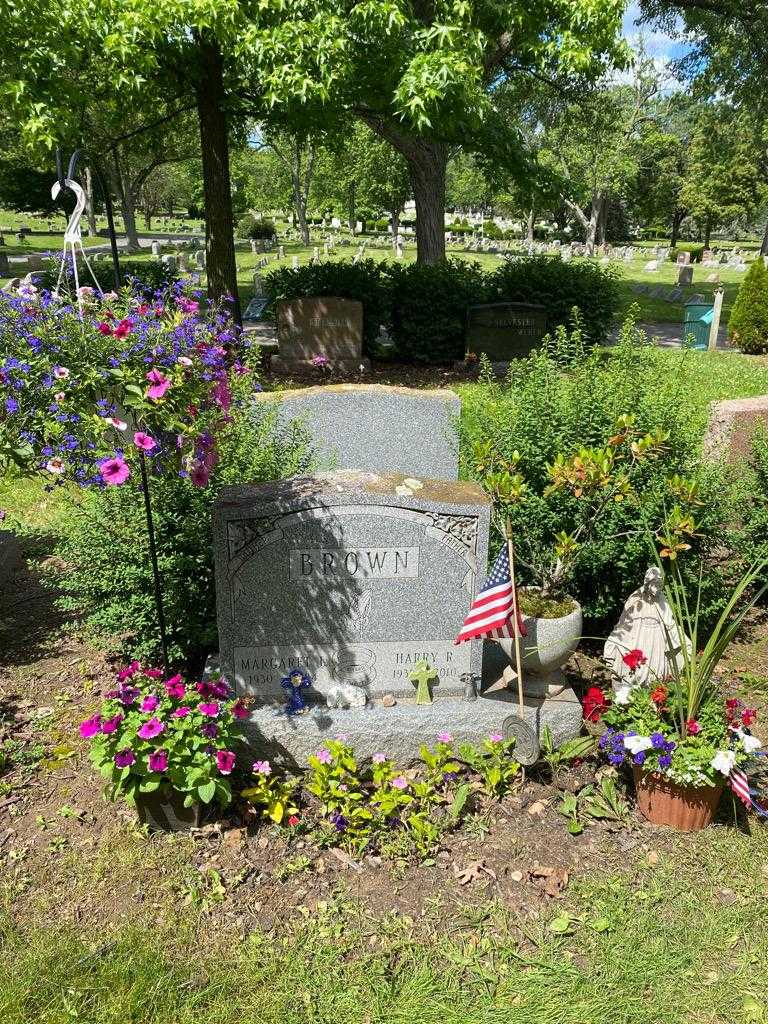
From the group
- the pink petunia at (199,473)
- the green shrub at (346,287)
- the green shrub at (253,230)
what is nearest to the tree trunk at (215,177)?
the green shrub at (346,287)

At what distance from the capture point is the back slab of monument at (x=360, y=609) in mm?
4027

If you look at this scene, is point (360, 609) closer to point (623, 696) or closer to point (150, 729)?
point (150, 729)

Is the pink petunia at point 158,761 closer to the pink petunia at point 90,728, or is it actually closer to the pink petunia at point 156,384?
the pink petunia at point 90,728

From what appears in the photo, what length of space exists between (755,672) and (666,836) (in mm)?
1796

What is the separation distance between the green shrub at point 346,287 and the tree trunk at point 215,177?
1.00 metres

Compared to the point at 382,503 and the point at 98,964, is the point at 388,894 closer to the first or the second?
the point at 98,964

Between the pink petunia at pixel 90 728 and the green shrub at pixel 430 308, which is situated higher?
the green shrub at pixel 430 308

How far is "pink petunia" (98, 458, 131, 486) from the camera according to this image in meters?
3.41

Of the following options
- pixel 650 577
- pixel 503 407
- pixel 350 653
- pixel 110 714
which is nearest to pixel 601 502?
pixel 650 577

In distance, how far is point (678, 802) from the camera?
150 inches

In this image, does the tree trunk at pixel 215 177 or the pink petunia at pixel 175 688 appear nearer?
the pink petunia at pixel 175 688

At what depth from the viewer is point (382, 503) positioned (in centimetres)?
403

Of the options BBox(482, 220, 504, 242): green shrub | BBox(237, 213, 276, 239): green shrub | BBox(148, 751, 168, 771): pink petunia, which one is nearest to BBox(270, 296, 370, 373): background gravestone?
BBox(148, 751, 168, 771): pink petunia

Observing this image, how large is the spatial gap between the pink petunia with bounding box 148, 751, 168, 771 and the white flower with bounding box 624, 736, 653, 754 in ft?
6.94
